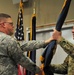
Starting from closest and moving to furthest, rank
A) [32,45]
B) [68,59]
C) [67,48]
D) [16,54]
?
[16,54]
[32,45]
[67,48]
[68,59]

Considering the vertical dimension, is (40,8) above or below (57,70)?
above

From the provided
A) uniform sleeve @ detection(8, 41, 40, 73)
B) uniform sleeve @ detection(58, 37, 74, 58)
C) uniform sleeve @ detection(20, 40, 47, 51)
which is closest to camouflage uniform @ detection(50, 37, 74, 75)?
uniform sleeve @ detection(58, 37, 74, 58)

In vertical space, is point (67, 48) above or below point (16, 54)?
below

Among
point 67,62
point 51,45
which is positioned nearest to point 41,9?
point 67,62

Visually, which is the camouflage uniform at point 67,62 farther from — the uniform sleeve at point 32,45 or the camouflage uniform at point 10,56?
the camouflage uniform at point 10,56

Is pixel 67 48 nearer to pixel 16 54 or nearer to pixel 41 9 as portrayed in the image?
pixel 16 54

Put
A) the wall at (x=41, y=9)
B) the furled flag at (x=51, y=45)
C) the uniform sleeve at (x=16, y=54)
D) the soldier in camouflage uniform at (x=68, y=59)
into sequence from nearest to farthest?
the uniform sleeve at (x=16, y=54) < the furled flag at (x=51, y=45) < the soldier in camouflage uniform at (x=68, y=59) < the wall at (x=41, y=9)

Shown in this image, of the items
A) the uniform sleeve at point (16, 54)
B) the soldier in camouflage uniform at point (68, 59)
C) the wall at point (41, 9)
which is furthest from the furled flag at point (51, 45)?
the wall at point (41, 9)

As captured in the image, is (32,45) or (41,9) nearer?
(32,45)

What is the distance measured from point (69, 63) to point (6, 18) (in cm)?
94

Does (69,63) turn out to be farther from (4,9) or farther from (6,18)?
(4,9)

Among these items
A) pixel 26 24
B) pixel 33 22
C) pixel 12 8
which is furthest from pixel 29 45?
pixel 12 8

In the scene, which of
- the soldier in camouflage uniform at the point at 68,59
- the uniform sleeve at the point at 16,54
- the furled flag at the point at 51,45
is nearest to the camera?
the uniform sleeve at the point at 16,54

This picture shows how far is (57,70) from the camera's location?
3.17 meters
